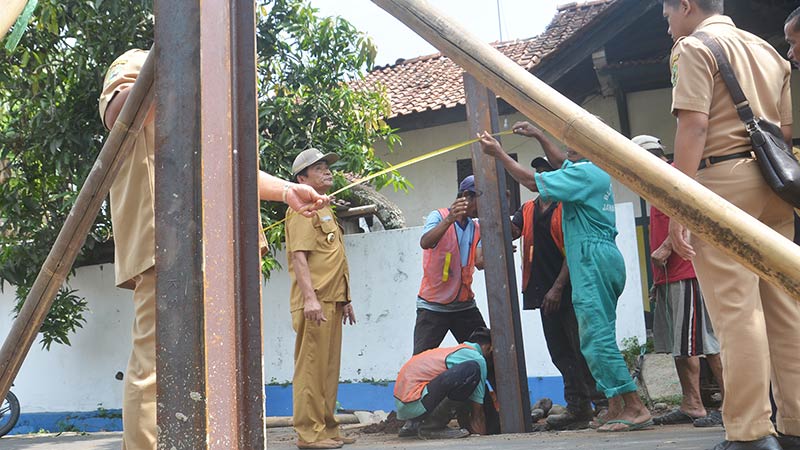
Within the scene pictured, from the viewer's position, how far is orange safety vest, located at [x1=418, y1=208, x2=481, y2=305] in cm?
664

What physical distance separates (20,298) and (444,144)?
6.99 metres

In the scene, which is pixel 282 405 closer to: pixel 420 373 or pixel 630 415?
pixel 420 373

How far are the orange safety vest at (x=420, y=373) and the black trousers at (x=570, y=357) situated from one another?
554mm

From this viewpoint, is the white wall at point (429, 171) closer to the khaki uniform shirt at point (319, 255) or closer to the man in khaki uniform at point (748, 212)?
the khaki uniform shirt at point (319, 255)

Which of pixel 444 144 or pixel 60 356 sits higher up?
pixel 444 144

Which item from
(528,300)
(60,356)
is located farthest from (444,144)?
(528,300)

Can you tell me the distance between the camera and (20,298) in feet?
31.3

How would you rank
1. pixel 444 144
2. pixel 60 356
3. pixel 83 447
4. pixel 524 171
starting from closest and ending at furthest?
pixel 524 171 < pixel 83 447 < pixel 60 356 < pixel 444 144

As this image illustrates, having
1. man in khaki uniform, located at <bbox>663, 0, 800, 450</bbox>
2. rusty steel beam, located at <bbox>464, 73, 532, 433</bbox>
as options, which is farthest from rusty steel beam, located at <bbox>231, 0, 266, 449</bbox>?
rusty steel beam, located at <bbox>464, 73, 532, 433</bbox>

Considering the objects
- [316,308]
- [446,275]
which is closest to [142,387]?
[316,308]

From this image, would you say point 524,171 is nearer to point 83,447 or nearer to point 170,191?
point 170,191

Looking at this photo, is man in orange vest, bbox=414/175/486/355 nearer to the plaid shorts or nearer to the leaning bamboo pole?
the plaid shorts

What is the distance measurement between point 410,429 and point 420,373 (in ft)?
1.35

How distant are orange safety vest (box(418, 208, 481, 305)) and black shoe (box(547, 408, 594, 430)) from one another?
1.37 metres
